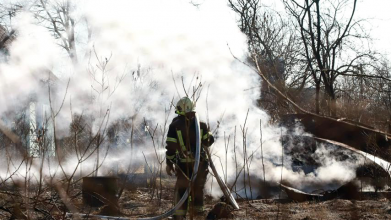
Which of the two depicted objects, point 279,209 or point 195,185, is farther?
point 279,209

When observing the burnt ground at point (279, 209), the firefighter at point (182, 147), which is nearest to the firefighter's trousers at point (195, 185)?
the firefighter at point (182, 147)

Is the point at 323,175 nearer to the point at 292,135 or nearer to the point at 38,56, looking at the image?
the point at 292,135

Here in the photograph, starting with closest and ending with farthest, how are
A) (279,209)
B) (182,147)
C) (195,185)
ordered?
(182,147), (195,185), (279,209)

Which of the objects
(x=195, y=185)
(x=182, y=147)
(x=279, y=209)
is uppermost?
(x=182, y=147)

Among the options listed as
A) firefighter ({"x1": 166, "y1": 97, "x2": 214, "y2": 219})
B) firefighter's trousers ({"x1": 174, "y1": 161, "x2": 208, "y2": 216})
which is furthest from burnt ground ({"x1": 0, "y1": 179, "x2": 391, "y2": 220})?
firefighter ({"x1": 166, "y1": 97, "x2": 214, "y2": 219})

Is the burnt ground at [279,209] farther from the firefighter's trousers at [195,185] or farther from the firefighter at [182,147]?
the firefighter at [182,147]

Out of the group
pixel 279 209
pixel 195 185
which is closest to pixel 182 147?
pixel 195 185

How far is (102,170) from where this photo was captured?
1037 cm

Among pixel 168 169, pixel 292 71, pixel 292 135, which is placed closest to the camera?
pixel 168 169

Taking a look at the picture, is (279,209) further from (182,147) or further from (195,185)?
(182,147)

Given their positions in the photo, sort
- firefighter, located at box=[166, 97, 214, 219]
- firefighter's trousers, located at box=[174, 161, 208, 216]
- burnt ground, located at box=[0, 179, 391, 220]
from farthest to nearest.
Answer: burnt ground, located at box=[0, 179, 391, 220], firefighter's trousers, located at box=[174, 161, 208, 216], firefighter, located at box=[166, 97, 214, 219]

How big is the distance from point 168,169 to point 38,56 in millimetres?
6757

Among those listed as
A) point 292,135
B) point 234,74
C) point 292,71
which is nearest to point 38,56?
point 234,74

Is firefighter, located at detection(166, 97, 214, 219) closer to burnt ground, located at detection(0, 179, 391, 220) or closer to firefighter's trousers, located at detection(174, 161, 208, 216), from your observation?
firefighter's trousers, located at detection(174, 161, 208, 216)
